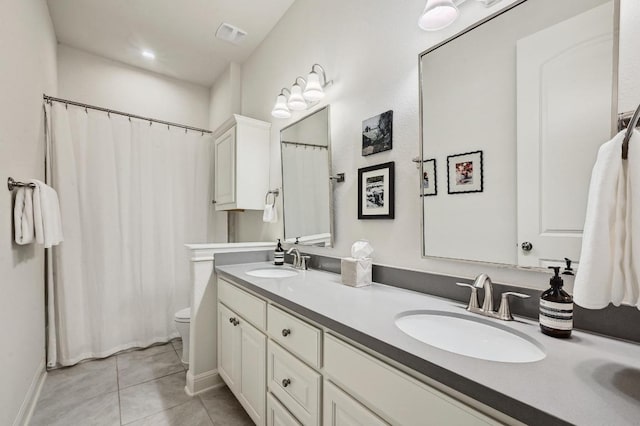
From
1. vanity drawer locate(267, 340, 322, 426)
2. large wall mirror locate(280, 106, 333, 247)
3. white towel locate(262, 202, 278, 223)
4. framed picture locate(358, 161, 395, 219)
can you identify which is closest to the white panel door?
framed picture locate(358, 161, 395, 219)

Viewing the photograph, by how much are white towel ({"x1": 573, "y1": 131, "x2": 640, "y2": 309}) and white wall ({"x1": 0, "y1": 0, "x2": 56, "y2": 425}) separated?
7.05ft

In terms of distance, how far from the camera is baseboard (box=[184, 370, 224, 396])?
6.13ft

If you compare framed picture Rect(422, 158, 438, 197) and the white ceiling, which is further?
the white ceiling

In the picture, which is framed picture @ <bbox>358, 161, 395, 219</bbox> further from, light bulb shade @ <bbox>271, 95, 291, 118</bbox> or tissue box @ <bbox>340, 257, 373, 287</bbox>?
light bulb shade @ <bbox>271, 95, 291, 118</bbox>

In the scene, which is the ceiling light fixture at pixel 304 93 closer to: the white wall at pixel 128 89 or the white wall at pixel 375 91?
the white wall at pixel 375 91

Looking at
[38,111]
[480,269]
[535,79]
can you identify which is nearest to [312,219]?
[480,269]

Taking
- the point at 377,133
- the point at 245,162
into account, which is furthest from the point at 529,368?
the point at 245,162

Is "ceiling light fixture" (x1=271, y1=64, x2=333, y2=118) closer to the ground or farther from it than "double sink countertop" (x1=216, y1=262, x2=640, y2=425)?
farther from it

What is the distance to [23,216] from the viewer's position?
5.09 feet

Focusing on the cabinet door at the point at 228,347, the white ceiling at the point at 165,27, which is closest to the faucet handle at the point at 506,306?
the cabinet door at the point at 228,347

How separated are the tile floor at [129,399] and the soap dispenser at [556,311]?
5.35 feet

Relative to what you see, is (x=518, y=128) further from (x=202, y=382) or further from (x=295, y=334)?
(x=202, y=382)

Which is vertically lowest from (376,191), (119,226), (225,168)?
(119,226)

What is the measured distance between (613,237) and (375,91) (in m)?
1.19
